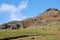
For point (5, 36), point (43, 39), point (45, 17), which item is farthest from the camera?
point (45, 17)

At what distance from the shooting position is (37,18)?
366 feet

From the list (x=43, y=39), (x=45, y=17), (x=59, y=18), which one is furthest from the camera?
(x=45, y=17)

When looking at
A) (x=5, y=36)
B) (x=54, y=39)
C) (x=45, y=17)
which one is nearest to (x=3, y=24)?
(x=45, y=17)

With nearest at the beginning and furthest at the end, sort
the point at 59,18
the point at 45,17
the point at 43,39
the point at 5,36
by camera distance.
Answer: the point at 43,39 → the point at 5,36 → the point at 59,18 → the point at 45,17

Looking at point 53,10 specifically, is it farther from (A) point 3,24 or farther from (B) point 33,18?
(A) point 3,24

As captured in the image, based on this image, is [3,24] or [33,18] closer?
[3,24]

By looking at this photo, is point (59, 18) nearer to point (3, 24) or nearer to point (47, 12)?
point (47, 12)

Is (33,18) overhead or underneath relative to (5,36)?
overhead

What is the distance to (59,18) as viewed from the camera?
10106 cm

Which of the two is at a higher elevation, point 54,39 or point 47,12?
point 47,12

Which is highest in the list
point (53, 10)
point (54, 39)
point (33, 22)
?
point (53, 10)

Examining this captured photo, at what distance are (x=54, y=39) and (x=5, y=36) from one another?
14053 mm

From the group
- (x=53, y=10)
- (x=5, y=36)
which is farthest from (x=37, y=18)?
(x=5, y=36)

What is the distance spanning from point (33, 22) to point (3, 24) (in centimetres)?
2077
